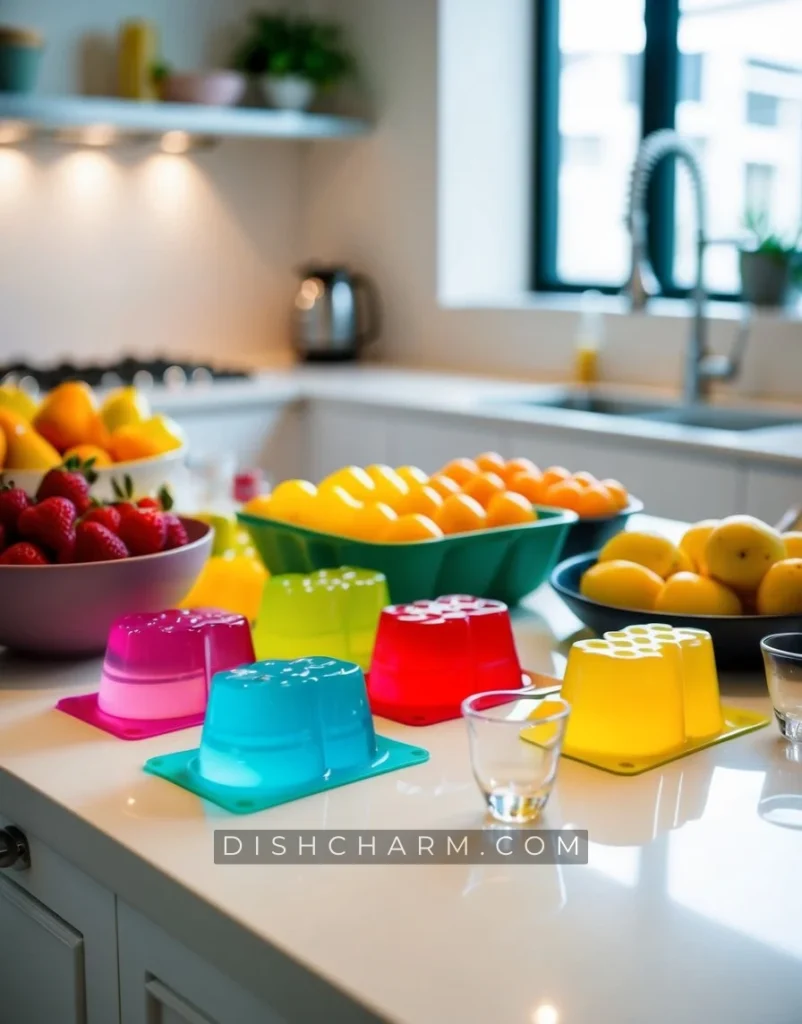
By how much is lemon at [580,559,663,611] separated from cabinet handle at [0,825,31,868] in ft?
1.84

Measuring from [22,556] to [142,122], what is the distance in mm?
2526

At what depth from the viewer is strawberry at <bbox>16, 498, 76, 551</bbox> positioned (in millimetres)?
1220

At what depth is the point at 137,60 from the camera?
370 centimetres

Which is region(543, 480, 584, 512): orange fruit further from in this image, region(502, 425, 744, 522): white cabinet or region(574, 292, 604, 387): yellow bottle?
region(574, 292, 604, 387): yellow bottle

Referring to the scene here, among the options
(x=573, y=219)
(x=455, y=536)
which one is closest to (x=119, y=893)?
(x=455, y=536)

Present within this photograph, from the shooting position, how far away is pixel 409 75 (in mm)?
Result: 3912

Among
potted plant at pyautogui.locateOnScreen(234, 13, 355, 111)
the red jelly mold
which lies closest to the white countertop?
potted plant at pyautogui.locateOnScreen(234, 13, 355, 111)

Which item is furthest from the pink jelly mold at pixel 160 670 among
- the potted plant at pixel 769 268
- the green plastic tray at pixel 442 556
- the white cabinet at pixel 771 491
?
the potted plant at pixel 769 268

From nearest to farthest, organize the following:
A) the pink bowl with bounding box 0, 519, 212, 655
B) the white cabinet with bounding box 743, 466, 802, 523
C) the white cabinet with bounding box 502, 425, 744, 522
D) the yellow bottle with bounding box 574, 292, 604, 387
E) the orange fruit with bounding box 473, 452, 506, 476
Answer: the pink bowl with bounding box 0, 519, 212, 655 < the orange fruit with bounding box 473, 452, 506, 476 < the white cabinet with bounding box 743, 466, 802, 523 < the white cabinet with bounding box 502, 425, 744, 522 < the yellow bottle with bounding box 574, 292, 604, 387

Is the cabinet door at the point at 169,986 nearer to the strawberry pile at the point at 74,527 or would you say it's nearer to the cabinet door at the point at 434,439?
the strawberry pile at the point at 74,527

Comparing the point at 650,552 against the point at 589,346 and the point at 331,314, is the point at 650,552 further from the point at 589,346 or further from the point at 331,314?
the point at 331,314

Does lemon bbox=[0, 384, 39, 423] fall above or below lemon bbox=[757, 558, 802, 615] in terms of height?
above

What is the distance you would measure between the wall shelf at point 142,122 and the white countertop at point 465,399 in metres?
0.69

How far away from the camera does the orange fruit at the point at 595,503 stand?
1544 millimetres
